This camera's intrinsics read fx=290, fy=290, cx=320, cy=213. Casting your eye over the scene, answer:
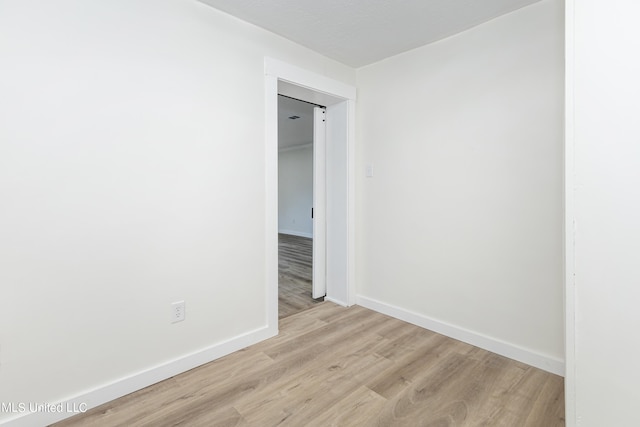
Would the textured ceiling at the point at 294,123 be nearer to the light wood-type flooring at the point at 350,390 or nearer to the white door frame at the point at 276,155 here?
the white door frame at the point at 276,155

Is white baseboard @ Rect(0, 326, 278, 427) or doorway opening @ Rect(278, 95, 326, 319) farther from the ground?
doorway opening @ Rect(278, 95, 326, 319)

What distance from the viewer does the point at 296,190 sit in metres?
8.55

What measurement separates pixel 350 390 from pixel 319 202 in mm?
1883

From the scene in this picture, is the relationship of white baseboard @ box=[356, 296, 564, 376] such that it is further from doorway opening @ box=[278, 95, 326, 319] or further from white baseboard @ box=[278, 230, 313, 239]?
white baseboard @ box=[278, 230, 313, 239]

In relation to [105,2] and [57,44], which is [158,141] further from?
[105,2]

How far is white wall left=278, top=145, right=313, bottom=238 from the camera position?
8125mm

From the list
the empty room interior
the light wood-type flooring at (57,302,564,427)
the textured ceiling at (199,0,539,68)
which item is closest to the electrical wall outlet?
the empty room interior

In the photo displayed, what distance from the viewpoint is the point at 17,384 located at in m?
1.37

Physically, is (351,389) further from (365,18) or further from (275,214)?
(365,18)

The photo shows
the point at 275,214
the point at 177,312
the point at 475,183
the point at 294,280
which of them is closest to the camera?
the point at 177,312

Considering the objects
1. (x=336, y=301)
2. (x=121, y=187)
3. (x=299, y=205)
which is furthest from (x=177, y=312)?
(x=299, y=205)

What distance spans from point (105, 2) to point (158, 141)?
0.75 m

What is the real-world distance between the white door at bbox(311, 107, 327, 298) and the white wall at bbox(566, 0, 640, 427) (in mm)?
2185

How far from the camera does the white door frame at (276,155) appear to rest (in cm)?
228
